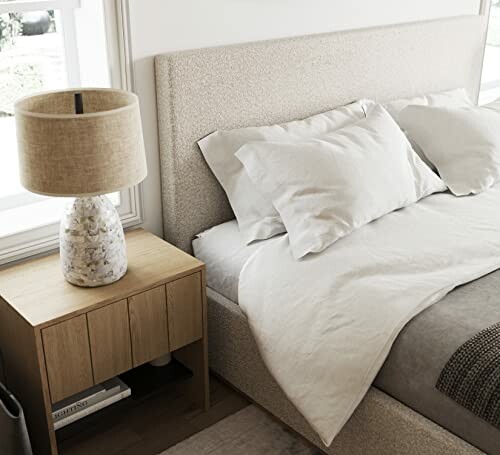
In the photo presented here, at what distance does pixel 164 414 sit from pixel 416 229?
1037mm

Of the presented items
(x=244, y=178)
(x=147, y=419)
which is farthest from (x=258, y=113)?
(x=147, y=419)

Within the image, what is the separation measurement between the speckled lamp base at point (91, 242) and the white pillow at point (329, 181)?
0.54m

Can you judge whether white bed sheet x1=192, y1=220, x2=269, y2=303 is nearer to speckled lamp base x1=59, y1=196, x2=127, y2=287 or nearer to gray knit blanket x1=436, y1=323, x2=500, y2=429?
speckled lamp base x1=59, y1=196, x2=127, y2=287

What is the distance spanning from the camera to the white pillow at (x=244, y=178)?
2.37 meters

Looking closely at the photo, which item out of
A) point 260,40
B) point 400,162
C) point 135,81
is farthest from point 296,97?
point 135,81

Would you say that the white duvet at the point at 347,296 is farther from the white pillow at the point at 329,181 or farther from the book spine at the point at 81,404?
the book spine at the point at 81,404

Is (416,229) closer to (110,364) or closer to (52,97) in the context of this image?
(110,364)

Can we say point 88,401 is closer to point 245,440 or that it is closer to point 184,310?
point 184,310

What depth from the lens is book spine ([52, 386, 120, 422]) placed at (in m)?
2.07

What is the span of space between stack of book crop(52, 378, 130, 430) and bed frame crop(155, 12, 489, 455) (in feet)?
1.28

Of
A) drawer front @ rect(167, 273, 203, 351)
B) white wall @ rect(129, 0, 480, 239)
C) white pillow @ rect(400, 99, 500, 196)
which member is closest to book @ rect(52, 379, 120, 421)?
drawer front @ rect(167, 273, 203, 351)

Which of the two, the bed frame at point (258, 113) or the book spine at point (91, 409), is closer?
the bed frame at point (258, 113)

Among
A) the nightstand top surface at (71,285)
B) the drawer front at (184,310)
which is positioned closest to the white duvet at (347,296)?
the drawer front at (184,310)

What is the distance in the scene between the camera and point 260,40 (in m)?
2.60
